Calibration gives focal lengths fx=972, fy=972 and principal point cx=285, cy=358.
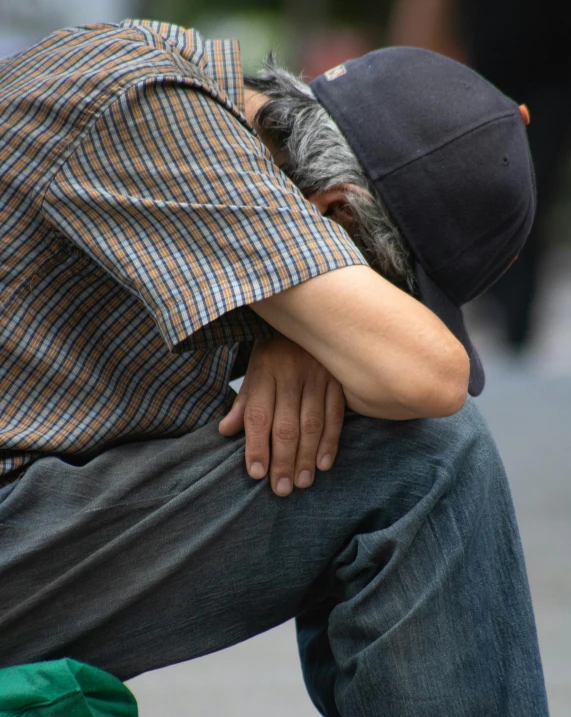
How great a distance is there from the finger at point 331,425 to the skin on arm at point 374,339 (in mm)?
61

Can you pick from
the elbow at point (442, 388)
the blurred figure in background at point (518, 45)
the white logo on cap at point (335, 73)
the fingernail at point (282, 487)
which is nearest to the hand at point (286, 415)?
the fingernail at point (282, 487)

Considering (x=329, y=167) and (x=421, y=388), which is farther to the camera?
(x=329, y=167)

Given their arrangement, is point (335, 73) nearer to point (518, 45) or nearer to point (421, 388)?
point (421, 388)

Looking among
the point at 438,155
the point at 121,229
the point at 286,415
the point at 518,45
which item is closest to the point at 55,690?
the point at 286,415

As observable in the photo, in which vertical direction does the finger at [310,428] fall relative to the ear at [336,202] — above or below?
below

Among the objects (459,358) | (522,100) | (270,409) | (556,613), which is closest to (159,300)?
(270,409)

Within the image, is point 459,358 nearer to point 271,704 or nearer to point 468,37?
point 271,704

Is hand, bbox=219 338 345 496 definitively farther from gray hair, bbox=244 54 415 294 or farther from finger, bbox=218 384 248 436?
gray hair, bbox=244 54 415 294

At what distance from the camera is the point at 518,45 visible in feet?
12.6

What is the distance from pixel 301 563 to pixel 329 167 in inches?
22.5

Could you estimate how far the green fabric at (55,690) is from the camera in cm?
126

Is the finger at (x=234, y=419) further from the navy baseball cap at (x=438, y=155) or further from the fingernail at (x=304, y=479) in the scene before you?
the navy baseball cap at (x=438, y=155)

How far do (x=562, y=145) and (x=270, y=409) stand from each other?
303 centimetres

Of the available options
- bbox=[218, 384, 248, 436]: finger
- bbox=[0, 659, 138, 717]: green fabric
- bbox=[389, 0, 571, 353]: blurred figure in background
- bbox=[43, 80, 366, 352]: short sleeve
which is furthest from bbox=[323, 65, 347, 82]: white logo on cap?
bbox=[389, 0, 571, 353]: blurred figure in background
